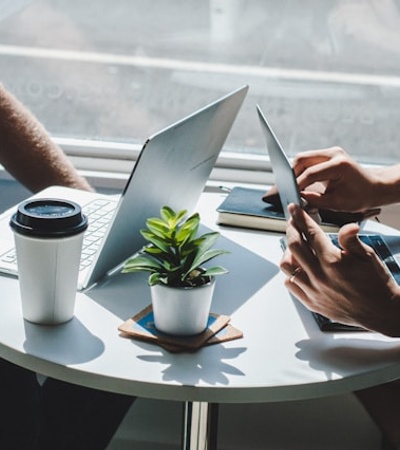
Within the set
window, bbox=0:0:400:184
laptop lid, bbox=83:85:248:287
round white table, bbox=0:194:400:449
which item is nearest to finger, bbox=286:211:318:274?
round white table, bbox=0:194:400:449

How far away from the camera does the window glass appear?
2.08m

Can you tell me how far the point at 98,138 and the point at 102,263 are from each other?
1.07 m

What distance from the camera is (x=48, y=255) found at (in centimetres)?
98

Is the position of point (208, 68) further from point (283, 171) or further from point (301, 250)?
point (301, 250)

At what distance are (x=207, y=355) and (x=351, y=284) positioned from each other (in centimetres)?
21

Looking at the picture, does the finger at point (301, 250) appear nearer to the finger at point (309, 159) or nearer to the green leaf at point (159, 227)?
the green leaf at point (159, 227)

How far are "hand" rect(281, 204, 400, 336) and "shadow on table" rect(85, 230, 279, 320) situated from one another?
0.15 m

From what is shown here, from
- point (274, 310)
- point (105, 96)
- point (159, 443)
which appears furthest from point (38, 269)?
point (105, 96)

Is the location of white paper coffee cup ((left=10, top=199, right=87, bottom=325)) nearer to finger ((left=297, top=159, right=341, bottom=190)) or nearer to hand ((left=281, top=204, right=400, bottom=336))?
hand ((left=281, top=204, right=400, bottom=336))

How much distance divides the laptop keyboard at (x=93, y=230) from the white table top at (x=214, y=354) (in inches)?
2.8

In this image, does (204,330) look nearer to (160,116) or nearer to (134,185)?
(134,185)

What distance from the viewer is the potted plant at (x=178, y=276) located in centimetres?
100

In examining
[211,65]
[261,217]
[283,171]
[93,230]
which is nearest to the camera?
[283,171]

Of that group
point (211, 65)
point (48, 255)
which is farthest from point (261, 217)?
point (211, 65)
